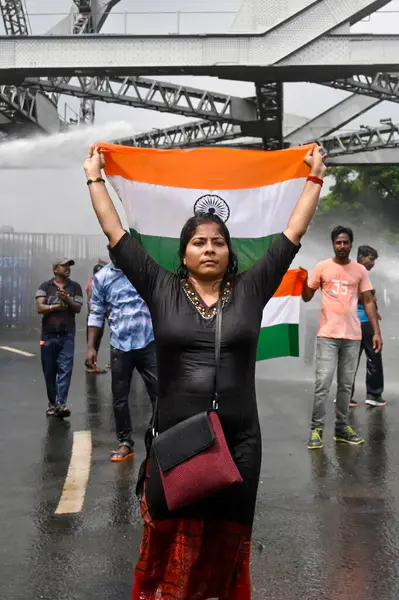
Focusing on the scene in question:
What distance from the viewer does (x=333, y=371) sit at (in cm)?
647

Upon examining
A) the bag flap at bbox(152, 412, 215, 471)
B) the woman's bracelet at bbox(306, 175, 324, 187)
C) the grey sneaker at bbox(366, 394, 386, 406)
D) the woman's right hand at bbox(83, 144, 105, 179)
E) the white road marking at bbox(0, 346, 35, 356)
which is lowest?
the white road marking at bbox(0, 346, 35, 356)

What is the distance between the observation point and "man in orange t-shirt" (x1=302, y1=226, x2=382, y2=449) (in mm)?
6363

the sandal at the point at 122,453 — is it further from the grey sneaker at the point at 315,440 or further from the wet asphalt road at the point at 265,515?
the grey sneaker at the point at 315,440

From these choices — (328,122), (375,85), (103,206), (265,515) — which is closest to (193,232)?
(103,206)

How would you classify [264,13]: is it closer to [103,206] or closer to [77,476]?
[77,476]

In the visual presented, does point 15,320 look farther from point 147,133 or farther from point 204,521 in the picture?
point 204,521

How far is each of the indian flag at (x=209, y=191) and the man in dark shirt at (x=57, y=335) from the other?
3.43 m

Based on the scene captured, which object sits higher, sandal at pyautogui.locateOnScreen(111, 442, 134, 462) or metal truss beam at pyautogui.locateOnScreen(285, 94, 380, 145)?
metal truss beam at pyautogui.locateOnScreen(285, 94, 380, 145)

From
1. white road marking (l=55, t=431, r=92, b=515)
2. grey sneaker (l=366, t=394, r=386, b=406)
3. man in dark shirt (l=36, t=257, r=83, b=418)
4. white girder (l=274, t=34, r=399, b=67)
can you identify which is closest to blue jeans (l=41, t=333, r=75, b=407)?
man in dark shirt (l=36, t=257, r=83, b=418)

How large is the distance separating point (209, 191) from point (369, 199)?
41.6 metres

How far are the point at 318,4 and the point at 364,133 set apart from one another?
9785 mm

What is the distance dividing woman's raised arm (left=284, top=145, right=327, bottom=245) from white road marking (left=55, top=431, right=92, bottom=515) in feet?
8.37

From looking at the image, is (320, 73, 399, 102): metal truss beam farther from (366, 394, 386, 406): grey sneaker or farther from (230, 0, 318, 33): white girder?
(366, 394, 386, 406): grey sneaker

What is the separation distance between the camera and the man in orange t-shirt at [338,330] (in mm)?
6363
